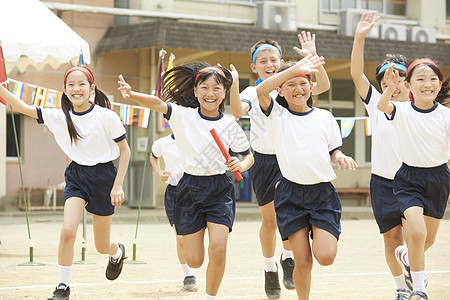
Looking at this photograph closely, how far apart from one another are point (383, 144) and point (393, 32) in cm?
1798

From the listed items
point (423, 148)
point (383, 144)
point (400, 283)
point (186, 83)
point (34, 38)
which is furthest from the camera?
point (34, 38)

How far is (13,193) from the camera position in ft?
70.0

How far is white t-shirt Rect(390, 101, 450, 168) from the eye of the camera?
22.6 feet

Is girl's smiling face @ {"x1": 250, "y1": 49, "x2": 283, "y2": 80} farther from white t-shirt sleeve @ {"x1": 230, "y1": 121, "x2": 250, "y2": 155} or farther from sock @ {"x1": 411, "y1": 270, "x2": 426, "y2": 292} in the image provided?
sock @ {"x1": 411, "y1": 270, "x2": 426, "y2": 292}

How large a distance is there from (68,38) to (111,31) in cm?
1008

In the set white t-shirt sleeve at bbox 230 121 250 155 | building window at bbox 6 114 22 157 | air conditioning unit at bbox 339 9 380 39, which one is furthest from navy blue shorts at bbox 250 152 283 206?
air conditioning unit at bbox 339 9 380 39

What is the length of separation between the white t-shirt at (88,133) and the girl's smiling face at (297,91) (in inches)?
68.5

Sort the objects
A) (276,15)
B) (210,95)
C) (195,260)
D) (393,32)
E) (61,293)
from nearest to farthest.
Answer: (195,260), (210,95), (61,293), (276,15), (393,32)

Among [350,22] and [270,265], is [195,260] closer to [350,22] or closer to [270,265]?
[270,265]

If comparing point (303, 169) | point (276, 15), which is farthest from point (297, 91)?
point (276, 15)

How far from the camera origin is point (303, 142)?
254 inches

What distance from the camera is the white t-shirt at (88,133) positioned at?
7.47 m

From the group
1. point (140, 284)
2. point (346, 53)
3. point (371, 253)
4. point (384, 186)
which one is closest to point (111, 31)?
point (346, 53)

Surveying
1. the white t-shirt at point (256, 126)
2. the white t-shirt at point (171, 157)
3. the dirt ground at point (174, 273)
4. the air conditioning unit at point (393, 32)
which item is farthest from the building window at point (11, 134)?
the white t-shirt at point (256, 126)
